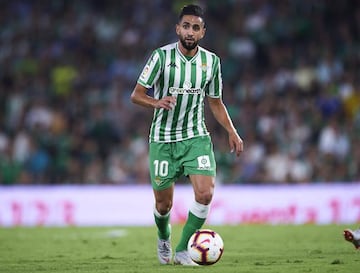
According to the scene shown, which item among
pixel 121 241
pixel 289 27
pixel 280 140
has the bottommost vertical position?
pixel 121 241

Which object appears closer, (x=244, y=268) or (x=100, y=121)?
(x=244, y=268)

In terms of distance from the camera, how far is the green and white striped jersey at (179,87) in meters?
10.1

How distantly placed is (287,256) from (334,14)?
40.1 feet

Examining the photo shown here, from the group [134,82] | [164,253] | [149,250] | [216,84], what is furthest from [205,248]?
[134,82]

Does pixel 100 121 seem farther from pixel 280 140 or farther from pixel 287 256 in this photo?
pixel 287 256

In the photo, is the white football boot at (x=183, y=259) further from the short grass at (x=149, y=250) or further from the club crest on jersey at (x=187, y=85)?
the club crest on jersey at (x=187, y=85)

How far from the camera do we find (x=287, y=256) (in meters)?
10.9

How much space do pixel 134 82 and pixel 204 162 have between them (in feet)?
41.7

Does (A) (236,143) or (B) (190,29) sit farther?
(A) (236,143)

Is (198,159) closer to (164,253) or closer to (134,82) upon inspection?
(164,253)

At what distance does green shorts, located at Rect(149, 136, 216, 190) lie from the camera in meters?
9.98

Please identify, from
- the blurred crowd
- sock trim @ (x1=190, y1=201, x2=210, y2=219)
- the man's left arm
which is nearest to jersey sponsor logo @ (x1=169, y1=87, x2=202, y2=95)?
the man's left arm

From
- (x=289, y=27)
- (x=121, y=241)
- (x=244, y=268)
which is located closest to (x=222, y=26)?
(x=289, y=27)

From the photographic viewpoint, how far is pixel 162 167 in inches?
396
